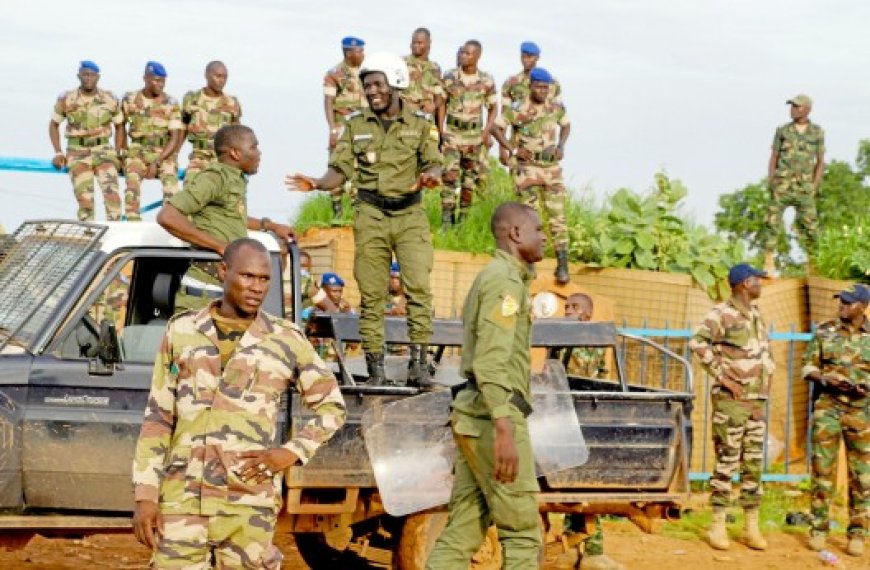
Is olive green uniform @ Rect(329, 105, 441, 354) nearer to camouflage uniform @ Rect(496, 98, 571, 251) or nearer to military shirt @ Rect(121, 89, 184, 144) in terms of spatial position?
camouflage uniform @ Rect(496, 98, 571, 251)

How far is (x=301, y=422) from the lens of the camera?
792 centimetres

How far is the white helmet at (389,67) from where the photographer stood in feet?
29.9

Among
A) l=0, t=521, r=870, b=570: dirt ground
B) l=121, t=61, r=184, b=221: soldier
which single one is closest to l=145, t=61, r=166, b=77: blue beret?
l=121, t=61, r=184, b=221: soldier

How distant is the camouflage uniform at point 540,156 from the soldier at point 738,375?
4382mm

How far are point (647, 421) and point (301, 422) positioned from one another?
79.2 inches

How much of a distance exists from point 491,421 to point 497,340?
38 cm

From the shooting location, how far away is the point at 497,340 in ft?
22.4

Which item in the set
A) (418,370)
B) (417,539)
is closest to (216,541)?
(417,539)

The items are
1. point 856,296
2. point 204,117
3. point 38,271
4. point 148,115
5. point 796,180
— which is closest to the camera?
point 38,271

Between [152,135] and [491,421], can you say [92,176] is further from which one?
[491,421]

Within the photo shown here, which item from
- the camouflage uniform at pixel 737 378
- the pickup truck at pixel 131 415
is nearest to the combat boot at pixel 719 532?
the camouflage uniform at pixel 737 378

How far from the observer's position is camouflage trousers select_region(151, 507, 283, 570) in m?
5.74

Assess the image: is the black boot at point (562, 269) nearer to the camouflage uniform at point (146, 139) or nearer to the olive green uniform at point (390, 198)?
the camouflage uniform at point (146, 139)

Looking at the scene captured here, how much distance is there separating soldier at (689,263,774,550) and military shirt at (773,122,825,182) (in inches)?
248
